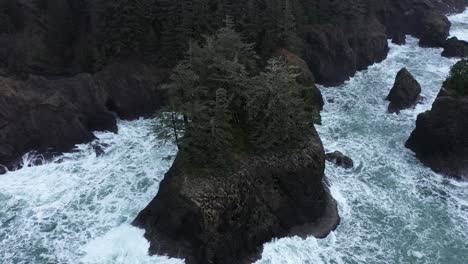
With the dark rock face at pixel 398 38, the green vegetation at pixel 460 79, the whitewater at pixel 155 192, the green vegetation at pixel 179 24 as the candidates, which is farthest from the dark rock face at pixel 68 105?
the dark rock face at pixel 398 38

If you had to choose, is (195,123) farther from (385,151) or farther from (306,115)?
(385,151)

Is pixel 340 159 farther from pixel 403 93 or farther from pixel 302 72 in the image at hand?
pixel 403 93

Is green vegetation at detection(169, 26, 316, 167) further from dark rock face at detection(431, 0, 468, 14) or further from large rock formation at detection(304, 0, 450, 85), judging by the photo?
dark rock face at detection(431, 0, 468, 14)

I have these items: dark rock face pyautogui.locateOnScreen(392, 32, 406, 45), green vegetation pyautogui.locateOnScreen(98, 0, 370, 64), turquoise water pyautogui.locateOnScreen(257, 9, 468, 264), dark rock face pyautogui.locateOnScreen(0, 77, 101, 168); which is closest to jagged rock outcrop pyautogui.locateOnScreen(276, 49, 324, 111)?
green vegetation pyautogui.locateOnScreen(98, 0, 370, 64)

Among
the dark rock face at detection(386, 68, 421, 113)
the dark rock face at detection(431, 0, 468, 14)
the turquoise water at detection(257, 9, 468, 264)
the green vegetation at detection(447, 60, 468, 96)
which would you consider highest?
the green vegetation at detection(447, 60, 468, 96)

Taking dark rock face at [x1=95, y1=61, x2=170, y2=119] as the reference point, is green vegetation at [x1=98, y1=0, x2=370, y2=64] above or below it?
above

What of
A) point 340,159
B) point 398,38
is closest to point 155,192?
point 340,159
